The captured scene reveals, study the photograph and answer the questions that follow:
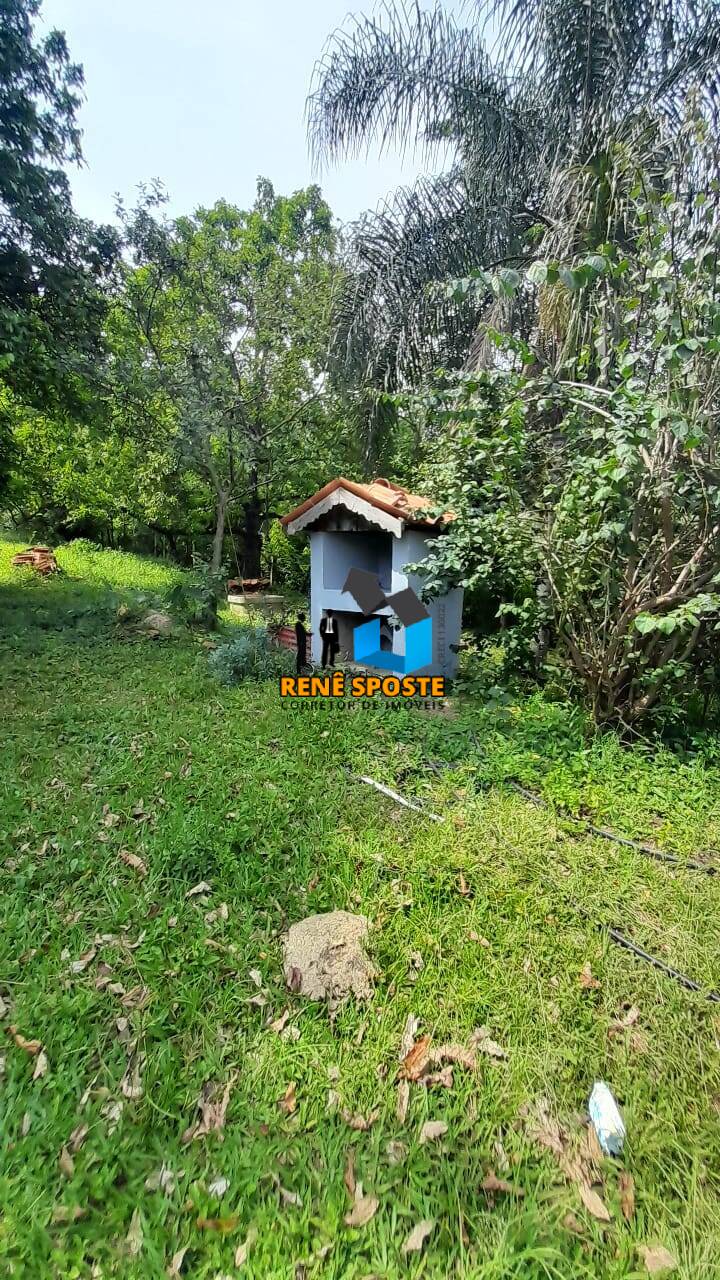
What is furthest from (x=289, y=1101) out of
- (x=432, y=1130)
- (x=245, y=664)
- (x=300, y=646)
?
(x=245, y=664)

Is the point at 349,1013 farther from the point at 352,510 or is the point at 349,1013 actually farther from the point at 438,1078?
the point at 352,510

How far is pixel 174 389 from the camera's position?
37.7 feet

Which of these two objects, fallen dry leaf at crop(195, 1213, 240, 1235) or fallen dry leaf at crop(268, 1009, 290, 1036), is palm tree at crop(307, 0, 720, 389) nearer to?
fallen dry leaf at crop(268, 1009, 290, 1036)

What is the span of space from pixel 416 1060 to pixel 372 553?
17.9ft

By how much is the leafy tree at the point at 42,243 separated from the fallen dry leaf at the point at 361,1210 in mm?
7928

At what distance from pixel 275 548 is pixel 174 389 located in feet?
17.4

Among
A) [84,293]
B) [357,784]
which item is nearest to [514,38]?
[84,293]

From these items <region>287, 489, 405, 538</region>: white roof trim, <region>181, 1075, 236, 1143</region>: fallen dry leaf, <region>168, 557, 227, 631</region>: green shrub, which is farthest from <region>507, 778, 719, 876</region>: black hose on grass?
<region>168, 557, 227, 631</region>: green shrub

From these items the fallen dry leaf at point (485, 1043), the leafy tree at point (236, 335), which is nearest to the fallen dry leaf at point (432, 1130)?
the fallen dry leaf at point (485, 1043)

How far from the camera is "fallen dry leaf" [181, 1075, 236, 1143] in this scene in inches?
67.8

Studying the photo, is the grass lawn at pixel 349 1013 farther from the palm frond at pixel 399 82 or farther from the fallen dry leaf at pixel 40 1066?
the palm frond at pixel 399 82

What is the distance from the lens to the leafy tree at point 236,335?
11.5 m

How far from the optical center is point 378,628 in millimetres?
6312

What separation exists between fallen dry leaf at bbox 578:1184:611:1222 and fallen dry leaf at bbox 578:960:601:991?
2.24 feet
